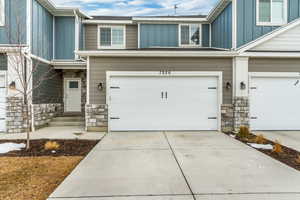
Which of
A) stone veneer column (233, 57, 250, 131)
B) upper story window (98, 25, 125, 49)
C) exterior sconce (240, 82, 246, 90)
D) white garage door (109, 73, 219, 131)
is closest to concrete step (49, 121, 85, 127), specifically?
white garage door (109, 73, 219, 131)

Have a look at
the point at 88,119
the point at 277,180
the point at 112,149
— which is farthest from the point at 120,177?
the point at 88,119

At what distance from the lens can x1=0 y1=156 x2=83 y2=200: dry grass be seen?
3241 mm

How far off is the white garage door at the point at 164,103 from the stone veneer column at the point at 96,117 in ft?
1.07

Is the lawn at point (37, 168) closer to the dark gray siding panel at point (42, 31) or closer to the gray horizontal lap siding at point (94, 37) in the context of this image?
the dark gray siding panel at point (42, 31)

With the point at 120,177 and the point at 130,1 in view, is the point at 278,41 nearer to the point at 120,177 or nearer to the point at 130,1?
the point at 120,177

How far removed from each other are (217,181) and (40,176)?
3128mm

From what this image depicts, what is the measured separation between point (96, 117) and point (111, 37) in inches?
245

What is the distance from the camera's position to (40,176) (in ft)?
12.8

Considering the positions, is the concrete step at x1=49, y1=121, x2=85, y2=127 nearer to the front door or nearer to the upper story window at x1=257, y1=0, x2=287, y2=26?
the front door

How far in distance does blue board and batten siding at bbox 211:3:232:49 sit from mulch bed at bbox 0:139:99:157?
719 centimetres

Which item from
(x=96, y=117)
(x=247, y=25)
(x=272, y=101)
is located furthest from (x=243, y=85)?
(x=96, y=117)

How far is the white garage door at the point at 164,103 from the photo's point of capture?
326 inches

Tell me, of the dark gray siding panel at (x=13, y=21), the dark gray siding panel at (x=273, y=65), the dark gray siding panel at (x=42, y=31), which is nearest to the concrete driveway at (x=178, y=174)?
the dark gray siding panel at (x=273, y=65)

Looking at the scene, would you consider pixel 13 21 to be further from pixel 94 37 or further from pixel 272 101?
pixel 272 101
